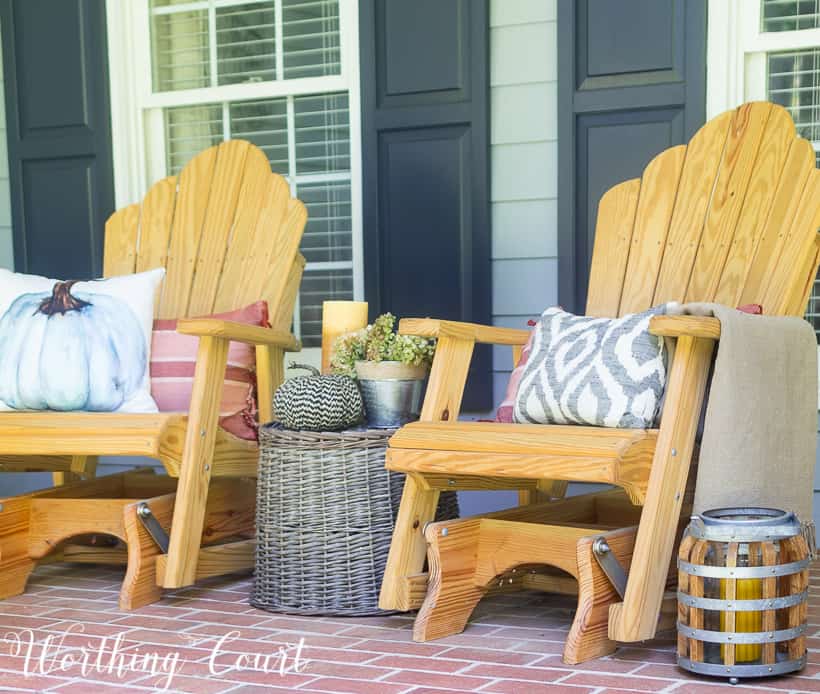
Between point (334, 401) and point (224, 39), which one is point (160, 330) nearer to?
point (334, 401)

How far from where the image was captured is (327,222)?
3955mm

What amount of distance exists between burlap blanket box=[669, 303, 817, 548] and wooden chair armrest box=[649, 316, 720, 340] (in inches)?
2.8

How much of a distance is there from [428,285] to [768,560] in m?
1.77

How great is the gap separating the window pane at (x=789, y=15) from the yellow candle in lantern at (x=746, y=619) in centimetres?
190

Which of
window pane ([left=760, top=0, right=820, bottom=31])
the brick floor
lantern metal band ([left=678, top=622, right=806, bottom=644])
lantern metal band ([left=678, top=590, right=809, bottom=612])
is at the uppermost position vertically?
window pane ([left=760, top=0, right=820, bottom=31])

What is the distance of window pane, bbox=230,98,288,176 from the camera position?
399 centimetres

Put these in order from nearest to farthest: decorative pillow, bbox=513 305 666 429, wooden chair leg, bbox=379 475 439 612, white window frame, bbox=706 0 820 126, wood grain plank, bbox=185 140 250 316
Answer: decorative pillow, bbox=513 305 666 429
wooden chair leg, bbox=379 475 439 612
white window frame, bbox=706 0 820 126
wood grain plank, bbox=185 140 250 316

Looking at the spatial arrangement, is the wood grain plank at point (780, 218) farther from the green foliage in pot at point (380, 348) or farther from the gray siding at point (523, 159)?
the gray siding at point (523, 159)

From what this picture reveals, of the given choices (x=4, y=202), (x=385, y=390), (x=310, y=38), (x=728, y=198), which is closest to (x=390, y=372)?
(x=385, y=390)

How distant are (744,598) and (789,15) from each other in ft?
6.42

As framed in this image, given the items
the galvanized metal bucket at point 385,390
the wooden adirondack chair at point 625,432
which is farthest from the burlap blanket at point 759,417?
the galvanized metal bucket at point 385,390

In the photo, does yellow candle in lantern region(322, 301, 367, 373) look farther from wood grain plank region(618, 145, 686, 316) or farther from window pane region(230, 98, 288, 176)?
window pane region(230, 98, 288, 176)

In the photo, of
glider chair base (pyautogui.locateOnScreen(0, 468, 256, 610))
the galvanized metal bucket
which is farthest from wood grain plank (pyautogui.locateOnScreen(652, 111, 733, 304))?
glider chair base (pyautogui.locateOnScreen(0, 468, 256, 610))

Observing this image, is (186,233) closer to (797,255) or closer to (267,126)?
(267,126)
